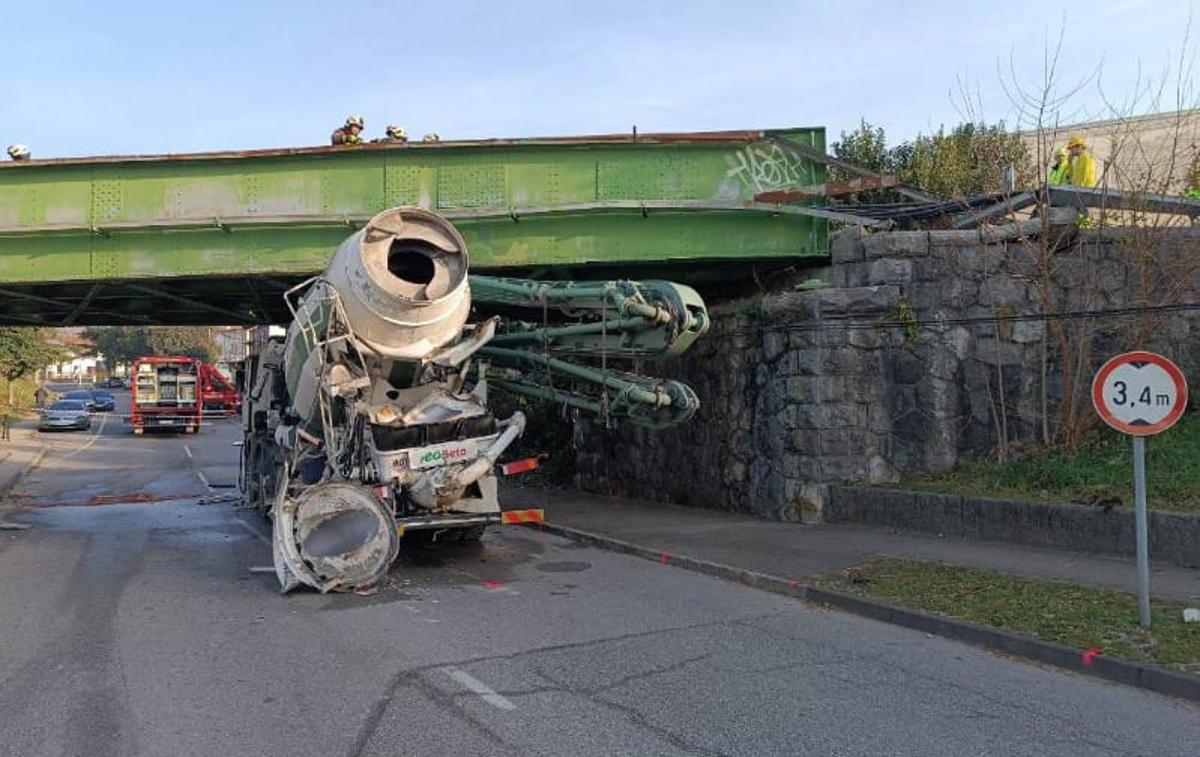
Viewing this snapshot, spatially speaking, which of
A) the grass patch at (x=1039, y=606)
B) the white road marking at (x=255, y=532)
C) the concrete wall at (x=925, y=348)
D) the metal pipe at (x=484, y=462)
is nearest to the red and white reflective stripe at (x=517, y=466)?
the metal pipe at (x=484, y=462)

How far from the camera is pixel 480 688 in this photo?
20.0 feet

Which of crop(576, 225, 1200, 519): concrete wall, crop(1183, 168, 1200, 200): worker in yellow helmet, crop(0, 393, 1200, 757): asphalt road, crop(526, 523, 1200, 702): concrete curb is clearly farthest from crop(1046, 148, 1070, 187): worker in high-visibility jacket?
crop(0, 393, 1200, 757): asphalt road

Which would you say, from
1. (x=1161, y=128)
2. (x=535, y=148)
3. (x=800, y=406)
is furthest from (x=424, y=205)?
(x=1161, y=128)

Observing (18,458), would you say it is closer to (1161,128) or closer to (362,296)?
(362,296)

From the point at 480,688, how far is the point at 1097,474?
8075 mm

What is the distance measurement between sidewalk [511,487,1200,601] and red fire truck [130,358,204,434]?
110 ft

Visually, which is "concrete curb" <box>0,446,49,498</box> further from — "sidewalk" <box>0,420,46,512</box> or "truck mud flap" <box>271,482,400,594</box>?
"truck mud flap" <box>271,482,400,594</box>

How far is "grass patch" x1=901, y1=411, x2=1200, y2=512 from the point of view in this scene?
9891 millimetres

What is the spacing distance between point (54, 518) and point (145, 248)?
5.49 meters

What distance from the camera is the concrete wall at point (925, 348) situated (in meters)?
12.1

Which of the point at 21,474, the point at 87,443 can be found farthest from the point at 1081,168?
the point at 87,443

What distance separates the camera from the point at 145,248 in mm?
14281

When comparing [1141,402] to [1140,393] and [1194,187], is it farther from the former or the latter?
[1194,187]

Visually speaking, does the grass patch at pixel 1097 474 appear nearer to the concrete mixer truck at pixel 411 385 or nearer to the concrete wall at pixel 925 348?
the concrete wall at pixel 925 348
